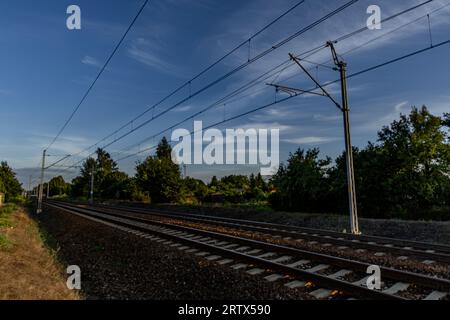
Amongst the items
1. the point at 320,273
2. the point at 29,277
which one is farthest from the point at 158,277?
the point at 320,273

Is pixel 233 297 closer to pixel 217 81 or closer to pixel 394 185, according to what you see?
pixel 217 81

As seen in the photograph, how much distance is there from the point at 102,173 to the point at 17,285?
281 feet

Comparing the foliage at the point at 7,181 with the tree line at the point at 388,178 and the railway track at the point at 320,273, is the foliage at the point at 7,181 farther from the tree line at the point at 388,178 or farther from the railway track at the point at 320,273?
the railway track at the point at 320,273

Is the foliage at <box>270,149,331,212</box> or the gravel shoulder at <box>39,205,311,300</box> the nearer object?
the gravel shoulder at <box>39,205,311,300</box>

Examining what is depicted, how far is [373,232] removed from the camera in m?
14.7

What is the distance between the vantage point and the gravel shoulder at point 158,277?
6309mm

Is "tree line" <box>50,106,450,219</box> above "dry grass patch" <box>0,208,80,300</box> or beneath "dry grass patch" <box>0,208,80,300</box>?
above

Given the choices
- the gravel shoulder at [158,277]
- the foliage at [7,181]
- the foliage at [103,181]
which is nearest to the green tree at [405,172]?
the gravel shoulder at [158,277]

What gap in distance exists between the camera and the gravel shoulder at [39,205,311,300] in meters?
6.31

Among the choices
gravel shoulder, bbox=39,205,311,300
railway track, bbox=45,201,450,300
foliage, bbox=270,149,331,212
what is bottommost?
gravel shoulder, bbox=39,205,311,300

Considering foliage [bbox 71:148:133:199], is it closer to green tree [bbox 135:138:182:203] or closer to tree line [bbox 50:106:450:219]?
green tree [bbox 135:138:182:203]

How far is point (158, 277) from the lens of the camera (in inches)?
302

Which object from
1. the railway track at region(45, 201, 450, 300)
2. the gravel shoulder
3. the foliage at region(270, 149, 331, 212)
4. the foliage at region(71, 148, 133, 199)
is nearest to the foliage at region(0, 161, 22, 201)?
the foliage at region(71, 148, 133, 199)
